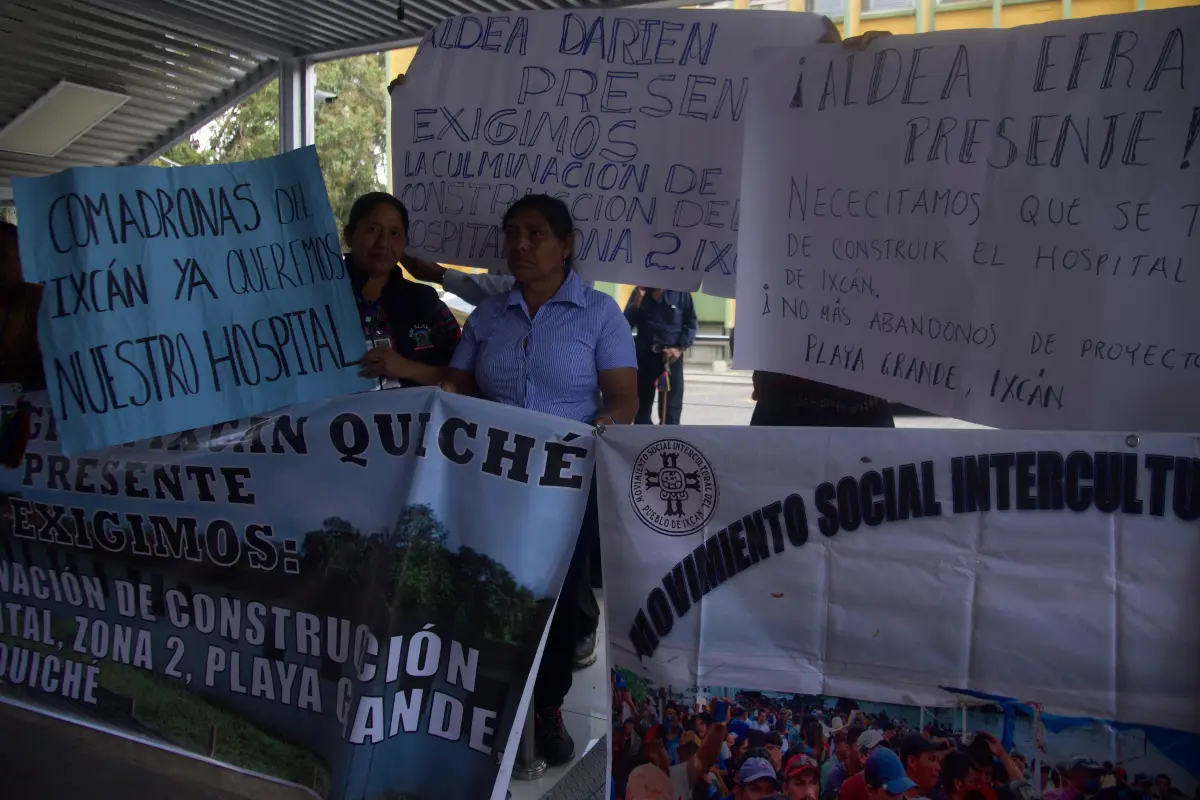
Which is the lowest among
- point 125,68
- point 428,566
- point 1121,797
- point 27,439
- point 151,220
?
point 1121,797

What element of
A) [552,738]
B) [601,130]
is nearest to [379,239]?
[601,130]

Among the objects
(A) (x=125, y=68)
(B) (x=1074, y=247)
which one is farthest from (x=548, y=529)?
(A) (x=125, y=68)

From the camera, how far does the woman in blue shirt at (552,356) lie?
111 inches

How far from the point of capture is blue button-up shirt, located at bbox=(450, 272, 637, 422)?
2812 mm

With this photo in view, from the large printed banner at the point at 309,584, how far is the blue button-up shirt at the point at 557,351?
52 cm

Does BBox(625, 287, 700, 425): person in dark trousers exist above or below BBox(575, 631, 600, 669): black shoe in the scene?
above

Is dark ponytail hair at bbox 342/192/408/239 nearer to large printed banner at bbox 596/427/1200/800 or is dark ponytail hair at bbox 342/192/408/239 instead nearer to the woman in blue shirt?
the woman in blue shirt

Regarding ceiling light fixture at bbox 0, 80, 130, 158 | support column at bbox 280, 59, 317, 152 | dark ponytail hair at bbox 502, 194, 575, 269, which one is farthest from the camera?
ceiling light fixture at bbox 0, 80, 130, 158

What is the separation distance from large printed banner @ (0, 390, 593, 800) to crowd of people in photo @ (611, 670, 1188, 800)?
336mm

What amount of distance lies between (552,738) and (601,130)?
6.67ft

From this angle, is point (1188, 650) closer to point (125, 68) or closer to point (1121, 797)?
point (1121, 797)

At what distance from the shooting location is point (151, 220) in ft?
8.25

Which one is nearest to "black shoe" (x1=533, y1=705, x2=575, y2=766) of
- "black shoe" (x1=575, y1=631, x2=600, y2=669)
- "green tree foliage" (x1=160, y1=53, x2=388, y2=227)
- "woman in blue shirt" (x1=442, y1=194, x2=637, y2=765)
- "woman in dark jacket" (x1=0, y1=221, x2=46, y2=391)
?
"woman in blue shirt" (x1=442, y1=194, x2=637, y2=765)

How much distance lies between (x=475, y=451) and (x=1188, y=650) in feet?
5.24
